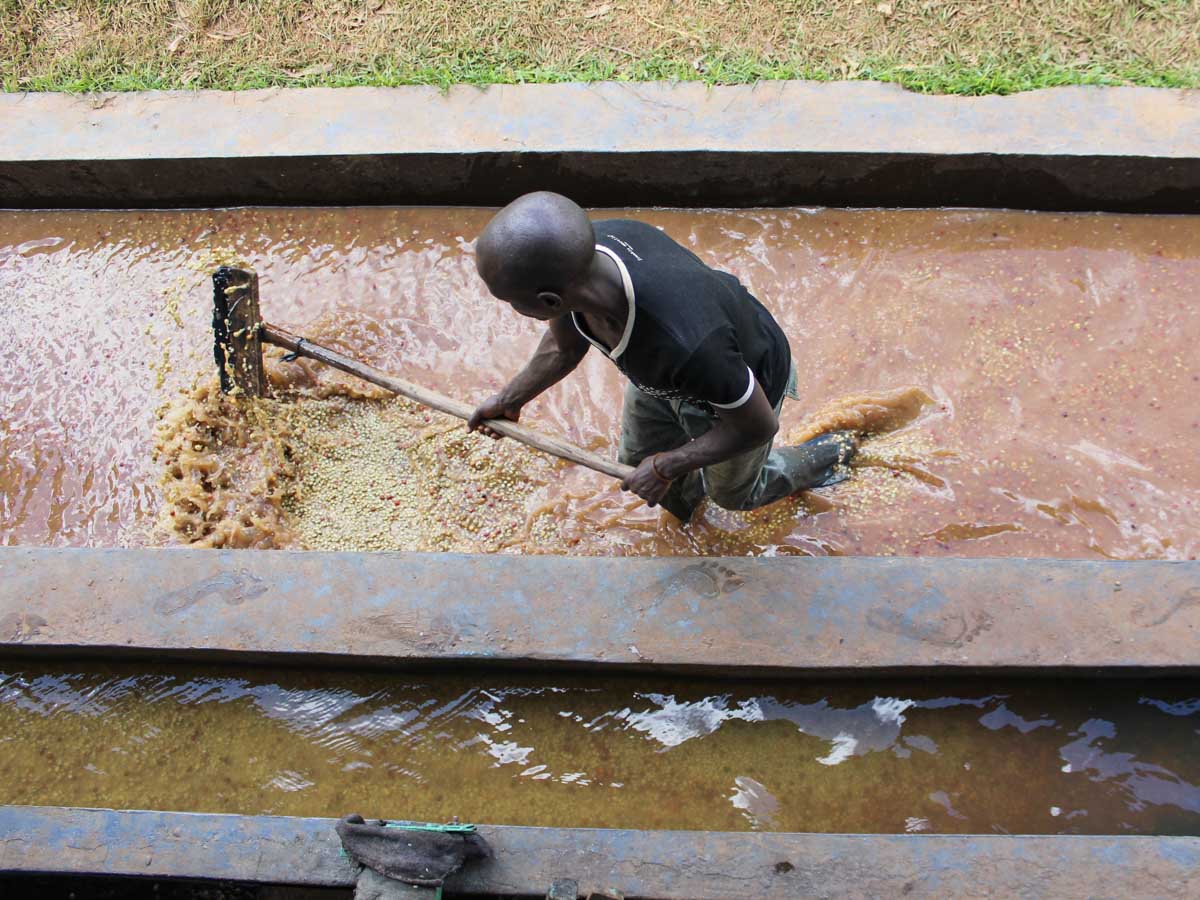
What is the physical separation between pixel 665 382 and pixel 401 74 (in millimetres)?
2661

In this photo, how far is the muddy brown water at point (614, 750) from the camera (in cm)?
279

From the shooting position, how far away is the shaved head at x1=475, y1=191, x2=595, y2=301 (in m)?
1.94

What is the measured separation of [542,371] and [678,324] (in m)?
0.81

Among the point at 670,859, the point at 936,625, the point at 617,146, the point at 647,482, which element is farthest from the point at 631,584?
the point at 617,146

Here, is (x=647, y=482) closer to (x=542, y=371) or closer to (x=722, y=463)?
(x=722, y=463)

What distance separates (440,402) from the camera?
10.5ft

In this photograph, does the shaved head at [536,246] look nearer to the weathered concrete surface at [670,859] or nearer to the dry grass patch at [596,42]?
the weathered concrete surface at [670,859]

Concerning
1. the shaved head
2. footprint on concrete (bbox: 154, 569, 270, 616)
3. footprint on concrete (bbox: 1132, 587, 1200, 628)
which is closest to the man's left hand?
the shaved head

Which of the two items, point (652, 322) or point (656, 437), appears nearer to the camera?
point (652, 322)

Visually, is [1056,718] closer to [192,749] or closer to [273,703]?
[273,703]

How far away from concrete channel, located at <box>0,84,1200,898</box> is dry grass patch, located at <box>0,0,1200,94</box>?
169 mm

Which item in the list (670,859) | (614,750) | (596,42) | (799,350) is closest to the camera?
(670,859)

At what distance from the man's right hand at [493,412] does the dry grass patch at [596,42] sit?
186 centimetres

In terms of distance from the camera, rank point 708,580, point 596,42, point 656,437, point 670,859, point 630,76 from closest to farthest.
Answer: point 670,859, point 708,580, point 656,437, point 630,76, point 596,42
